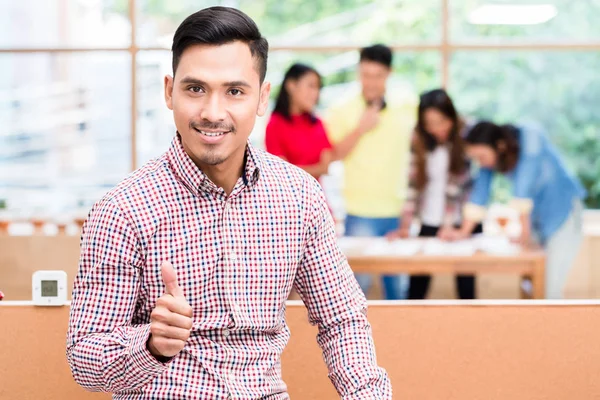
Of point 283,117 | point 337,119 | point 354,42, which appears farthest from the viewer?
point 354,42

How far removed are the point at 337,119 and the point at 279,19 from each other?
1.14 metres

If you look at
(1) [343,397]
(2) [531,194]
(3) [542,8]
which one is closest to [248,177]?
(1) [343,397]

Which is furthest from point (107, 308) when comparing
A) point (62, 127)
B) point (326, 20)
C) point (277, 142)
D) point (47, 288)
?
point (62, 127)

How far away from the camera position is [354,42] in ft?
16.0

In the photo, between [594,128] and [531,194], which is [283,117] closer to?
[531,194]

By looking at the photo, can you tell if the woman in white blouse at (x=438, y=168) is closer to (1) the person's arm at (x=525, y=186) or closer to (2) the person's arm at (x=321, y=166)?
(1) the person's arm at (x=525, y=186)

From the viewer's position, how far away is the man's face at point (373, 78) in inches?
148

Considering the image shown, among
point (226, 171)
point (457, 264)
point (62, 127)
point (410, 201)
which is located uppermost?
point (226, 171)

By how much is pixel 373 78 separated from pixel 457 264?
0.84 m

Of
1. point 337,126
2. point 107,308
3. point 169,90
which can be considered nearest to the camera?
point 107,308

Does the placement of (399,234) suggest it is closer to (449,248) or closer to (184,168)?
(449,248)

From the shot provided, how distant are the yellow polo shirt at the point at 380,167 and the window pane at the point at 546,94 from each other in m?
1.12

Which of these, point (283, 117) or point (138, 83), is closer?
point (283, 117)

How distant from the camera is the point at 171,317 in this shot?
3.89 ft
